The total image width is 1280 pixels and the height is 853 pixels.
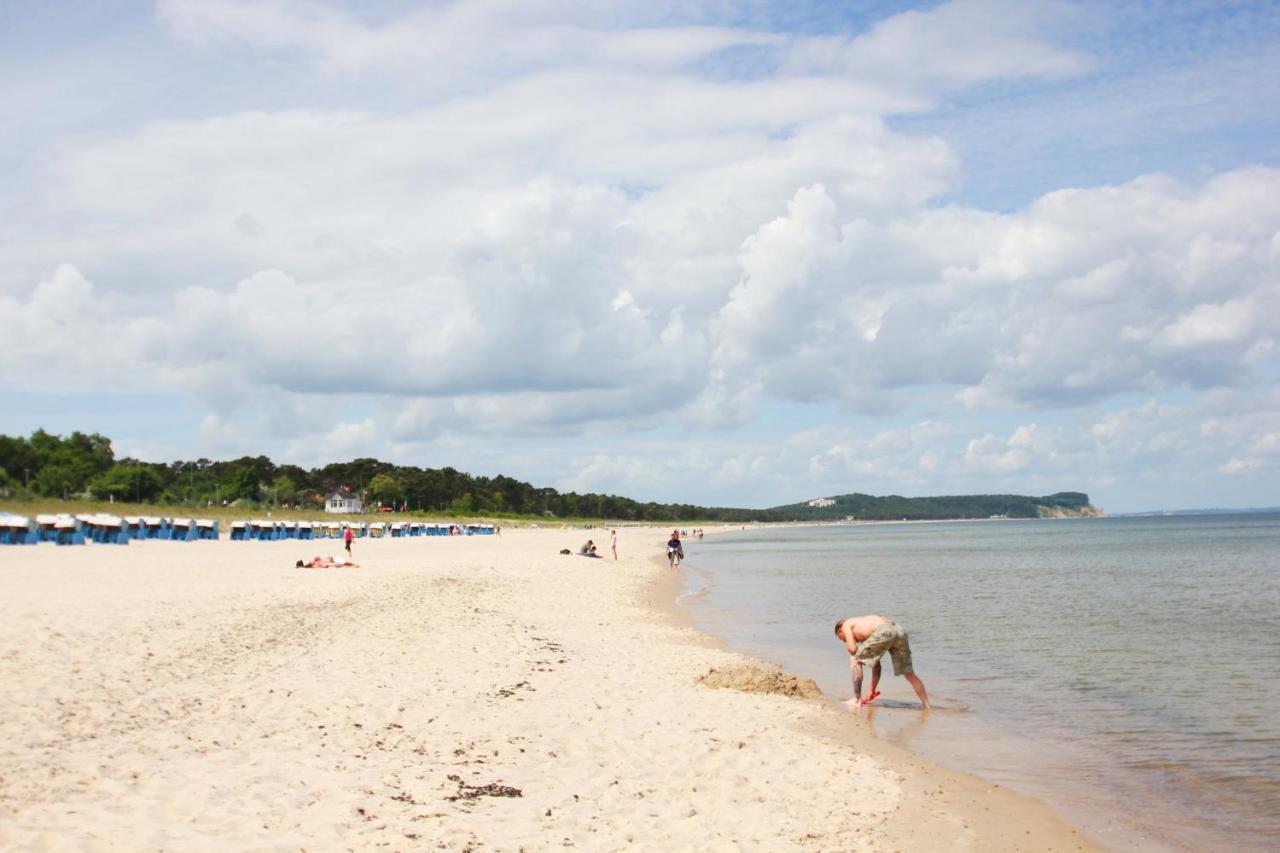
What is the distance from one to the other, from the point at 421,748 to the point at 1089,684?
470 inches

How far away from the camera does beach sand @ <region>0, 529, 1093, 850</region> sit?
686 centimetres

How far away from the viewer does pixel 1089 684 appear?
16.2 meters

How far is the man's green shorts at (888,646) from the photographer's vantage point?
13875 millimetres

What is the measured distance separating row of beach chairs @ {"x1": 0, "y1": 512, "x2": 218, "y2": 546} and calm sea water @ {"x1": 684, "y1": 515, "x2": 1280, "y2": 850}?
27.4 metres

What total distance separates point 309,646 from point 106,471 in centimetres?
10544

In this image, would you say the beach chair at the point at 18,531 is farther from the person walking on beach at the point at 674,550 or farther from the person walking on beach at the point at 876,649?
the person walking on beach at the point at 876,649

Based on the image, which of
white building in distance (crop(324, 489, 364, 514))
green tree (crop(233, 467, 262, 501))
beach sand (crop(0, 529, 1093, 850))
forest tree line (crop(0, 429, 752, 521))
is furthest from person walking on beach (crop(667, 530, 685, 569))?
white building in distance (crop(324, 489, 364, 514))

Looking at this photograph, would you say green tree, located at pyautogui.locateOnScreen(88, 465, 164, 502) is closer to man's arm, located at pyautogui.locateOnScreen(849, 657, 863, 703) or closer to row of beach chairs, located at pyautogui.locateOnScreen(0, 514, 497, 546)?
row of beach chairs, located at pyautogui.locateOnScreen(0, 514, 497, 546)

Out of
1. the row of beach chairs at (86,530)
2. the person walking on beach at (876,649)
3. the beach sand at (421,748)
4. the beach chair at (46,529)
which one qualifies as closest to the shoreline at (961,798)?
the beach sand at (421,748)

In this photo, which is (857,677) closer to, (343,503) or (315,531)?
(315,531)

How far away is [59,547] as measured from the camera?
132 feet

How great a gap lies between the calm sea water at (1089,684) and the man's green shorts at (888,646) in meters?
0.68

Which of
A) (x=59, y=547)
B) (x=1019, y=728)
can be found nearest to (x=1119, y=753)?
(x=1019, y=728)

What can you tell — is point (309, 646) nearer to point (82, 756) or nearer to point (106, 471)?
point (82, 756)
